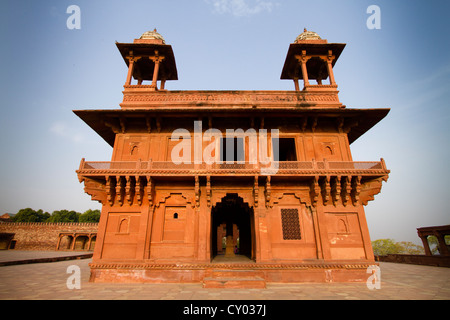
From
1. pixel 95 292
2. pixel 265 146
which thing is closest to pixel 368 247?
pixel 265 146

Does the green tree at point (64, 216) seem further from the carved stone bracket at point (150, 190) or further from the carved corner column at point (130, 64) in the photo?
the carved stone bracket at point (150, 190)

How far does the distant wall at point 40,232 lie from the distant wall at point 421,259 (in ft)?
144

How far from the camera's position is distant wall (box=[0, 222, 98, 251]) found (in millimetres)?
39938

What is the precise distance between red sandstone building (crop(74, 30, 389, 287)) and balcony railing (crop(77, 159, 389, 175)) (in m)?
0.05

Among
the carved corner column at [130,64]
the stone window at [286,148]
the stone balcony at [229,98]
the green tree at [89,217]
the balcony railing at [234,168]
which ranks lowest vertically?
the balcony railing at [234,168]

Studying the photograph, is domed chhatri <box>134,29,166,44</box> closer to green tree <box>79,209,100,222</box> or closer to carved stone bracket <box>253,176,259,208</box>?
carved stone bracket <box>253,176,259,208</box>

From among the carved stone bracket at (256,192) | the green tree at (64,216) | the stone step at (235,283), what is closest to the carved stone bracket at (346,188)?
the carved stone bracket at (256,192)

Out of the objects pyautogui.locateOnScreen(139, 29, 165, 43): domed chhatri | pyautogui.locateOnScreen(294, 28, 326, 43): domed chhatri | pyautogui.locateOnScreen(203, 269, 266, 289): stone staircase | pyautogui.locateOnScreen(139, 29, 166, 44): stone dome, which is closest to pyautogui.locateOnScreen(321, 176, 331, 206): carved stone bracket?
pyautogui.locateOnScreen(203, 269, 266, 289): stone staircase

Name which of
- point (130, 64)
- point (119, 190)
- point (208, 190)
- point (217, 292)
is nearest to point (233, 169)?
point (208, 190)

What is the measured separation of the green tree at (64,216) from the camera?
217 ft

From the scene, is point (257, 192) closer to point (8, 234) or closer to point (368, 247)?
point (368, 247)

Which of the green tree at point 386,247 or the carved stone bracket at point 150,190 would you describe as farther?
the green tree at point 386,247

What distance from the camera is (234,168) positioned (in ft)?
35.3

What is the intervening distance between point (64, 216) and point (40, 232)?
3107 cm
